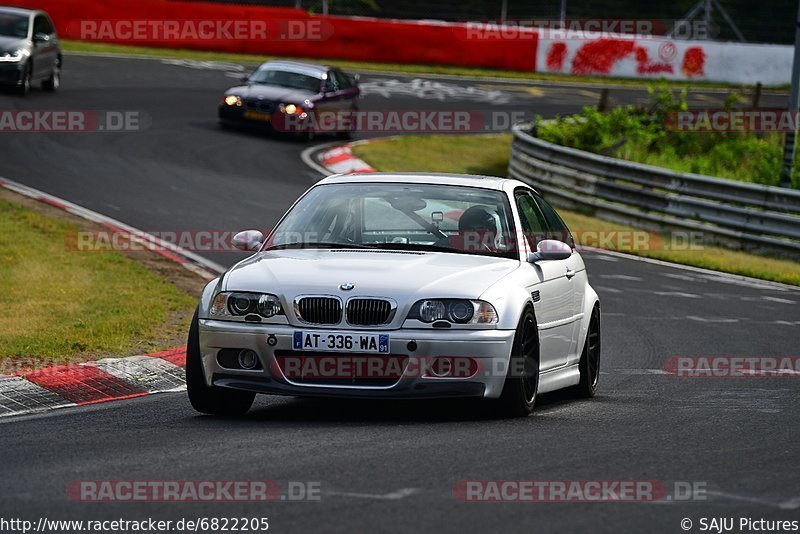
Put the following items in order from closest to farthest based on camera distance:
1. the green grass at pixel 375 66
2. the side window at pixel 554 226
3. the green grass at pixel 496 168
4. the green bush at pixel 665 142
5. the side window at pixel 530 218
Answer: the side window at pixel 530 218 < the side window at pixel 554 226 < the green grass at pixel 496 168 < the green bush at pixel 665 142 < the green grass at pixel 375 66

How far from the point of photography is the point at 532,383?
8.21 metres

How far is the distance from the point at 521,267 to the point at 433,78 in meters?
32.9

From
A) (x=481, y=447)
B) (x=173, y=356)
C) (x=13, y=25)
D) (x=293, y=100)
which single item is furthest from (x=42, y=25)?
(x=481, y=447)

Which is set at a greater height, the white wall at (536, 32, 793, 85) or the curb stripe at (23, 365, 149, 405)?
the curb stripe at (23, 365, 149, 405)

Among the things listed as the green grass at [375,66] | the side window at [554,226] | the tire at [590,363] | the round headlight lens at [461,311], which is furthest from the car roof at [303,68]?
the round headlight lens at [461,311]

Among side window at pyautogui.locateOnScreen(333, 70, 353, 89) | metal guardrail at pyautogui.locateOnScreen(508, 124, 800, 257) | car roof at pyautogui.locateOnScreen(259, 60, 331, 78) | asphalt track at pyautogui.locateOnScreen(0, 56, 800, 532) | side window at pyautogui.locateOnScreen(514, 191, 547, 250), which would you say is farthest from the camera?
side window at pyautogui.locateOnScreen(333, 70, 353, 89)

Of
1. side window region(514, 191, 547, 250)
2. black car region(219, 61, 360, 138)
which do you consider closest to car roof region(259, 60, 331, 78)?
black car region(219, 61, 360, 138)

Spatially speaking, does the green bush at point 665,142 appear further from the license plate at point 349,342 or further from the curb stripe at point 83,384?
the license plate at point 349,342

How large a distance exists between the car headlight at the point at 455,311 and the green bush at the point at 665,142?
18222 millimetres

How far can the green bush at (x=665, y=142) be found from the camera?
87.1ft

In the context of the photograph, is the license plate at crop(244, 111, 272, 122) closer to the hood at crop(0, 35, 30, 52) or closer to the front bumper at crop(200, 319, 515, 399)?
the hood at crop(0, 35, 30, 52)

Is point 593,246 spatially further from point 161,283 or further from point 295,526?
point 295,526

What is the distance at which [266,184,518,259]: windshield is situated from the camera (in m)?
8.67

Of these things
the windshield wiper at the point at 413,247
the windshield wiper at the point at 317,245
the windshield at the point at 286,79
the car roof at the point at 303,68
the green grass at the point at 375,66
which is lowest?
the green grass at the point at 375,66
